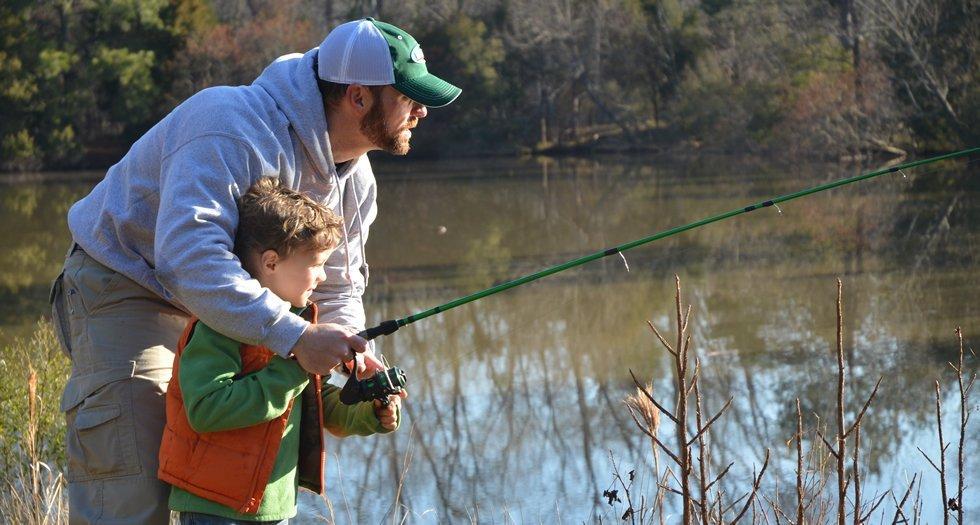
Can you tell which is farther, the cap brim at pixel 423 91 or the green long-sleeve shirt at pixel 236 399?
the cap brim at pixel 423 91

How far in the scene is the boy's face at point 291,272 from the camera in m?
2.04

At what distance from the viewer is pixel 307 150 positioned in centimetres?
219

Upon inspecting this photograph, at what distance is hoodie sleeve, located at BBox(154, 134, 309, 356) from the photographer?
1920 millimetres

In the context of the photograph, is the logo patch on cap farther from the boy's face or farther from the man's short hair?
the boy's face

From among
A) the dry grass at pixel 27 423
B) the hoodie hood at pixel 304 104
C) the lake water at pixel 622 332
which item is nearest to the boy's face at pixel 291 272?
the hoodie hood at pixel 304 104

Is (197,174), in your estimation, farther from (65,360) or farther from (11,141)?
(11,141)

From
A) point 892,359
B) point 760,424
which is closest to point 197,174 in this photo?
point 760,424

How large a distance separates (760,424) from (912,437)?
2.06 ft

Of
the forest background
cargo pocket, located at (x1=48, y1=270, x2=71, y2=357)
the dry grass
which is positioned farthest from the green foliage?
the forest background

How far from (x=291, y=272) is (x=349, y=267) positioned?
362 mm

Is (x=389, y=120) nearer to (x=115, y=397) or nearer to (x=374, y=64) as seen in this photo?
(x=374, y=64)

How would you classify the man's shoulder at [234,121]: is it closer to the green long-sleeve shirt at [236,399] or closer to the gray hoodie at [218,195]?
the gray hoodie at [218,195]

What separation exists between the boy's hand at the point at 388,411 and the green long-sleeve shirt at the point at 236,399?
0.43 ft

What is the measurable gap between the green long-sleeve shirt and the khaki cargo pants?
106mm
